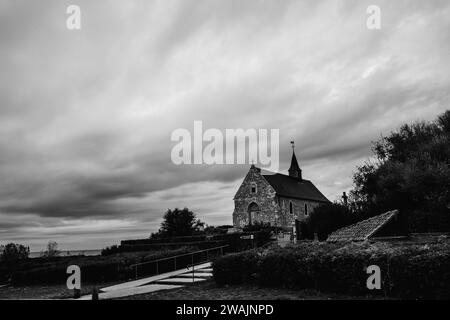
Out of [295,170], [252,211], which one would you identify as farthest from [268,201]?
[295,170]

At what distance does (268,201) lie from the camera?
5403 centimetres

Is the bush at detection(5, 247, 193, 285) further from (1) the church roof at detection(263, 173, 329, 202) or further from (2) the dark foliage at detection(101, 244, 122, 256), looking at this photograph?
(1) the church roof at detection(263, 173, 329, 202)

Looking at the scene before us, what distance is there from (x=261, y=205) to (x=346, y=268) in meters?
43.5

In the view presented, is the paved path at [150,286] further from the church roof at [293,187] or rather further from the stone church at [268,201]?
the church roof at [293,187]

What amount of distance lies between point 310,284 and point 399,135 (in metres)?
32.5

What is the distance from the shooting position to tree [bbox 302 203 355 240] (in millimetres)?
34594

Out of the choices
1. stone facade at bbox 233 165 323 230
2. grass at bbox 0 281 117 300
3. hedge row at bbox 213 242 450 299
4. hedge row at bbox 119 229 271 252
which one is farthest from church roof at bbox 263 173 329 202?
hedge row at bbox 213 242 450 299

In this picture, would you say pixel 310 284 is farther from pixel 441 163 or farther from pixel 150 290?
pixel 441 163

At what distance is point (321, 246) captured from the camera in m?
13.2

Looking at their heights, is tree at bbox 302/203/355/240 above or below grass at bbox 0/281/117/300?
above

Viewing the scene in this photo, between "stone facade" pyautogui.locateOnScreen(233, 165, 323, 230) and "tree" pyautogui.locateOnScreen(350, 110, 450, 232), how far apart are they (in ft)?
45.0

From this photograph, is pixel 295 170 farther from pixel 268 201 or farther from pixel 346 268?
pixel 346 268

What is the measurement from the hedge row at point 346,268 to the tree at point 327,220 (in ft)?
70.3

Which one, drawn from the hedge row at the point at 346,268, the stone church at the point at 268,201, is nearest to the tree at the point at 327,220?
the stone church at the point at 268,201
